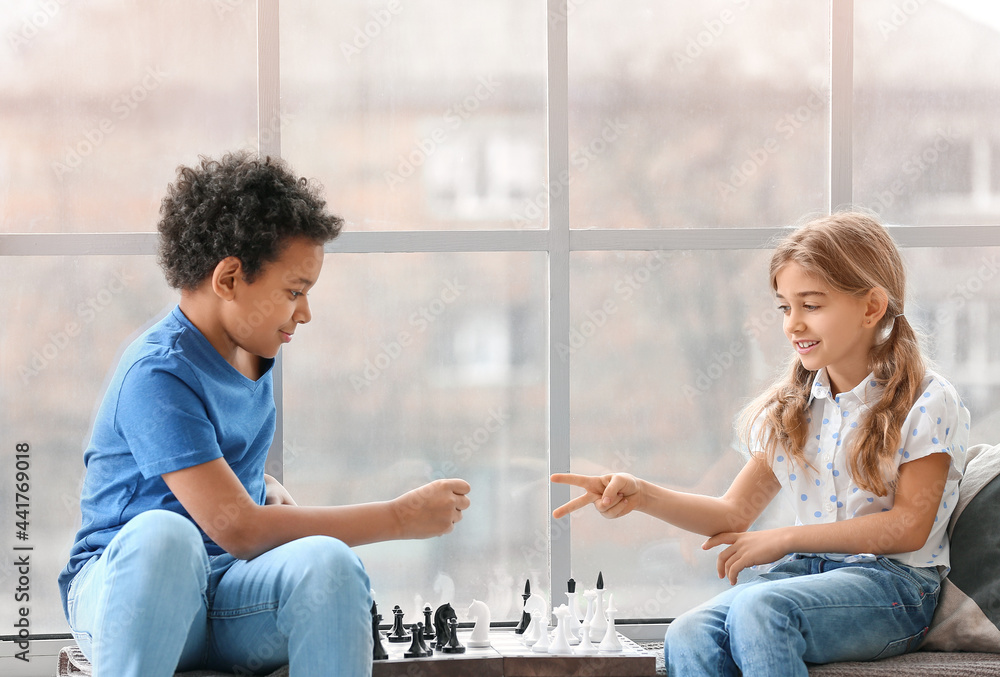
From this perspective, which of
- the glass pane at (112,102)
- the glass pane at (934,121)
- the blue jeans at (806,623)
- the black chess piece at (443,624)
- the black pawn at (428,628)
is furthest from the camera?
the glass pane at (934,121)

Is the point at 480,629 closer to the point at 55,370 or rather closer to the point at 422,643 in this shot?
the point at 422,643

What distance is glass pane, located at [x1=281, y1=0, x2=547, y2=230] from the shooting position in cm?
203

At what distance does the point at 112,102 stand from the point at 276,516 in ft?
3.79

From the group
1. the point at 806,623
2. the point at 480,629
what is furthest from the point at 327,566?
the point at 806,623

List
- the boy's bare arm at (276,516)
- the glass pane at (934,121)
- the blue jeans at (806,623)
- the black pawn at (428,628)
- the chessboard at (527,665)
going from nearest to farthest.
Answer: the boy's bare arm at (276,516)
the blue jeans at (806,623)
the chessboard at (527,665)
the black pawn at (428,628)
the glass pane at (934,121)

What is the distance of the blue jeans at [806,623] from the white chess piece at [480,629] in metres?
0.35

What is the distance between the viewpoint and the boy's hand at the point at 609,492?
170cm

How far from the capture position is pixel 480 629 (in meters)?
1.70

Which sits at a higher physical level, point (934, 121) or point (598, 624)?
point (934, 121)

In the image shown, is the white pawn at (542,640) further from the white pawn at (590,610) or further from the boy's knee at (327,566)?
the boy's knee at (327,566)

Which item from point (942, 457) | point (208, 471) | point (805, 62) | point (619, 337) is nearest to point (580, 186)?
point (619, 337)

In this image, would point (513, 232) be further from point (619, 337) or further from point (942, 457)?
point (942, 457)

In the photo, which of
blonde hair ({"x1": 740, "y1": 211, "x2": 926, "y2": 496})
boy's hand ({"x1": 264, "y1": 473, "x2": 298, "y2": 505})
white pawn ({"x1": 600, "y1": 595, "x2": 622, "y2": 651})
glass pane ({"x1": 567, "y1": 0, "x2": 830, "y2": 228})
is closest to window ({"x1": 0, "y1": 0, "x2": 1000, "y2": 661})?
glass pane ({"x1": 567, "y1": 0, "x2": 830, "y2": 228})

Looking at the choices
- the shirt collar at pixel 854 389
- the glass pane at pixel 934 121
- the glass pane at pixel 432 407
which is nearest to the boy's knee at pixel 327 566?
the glass pane at pixel 432 407
